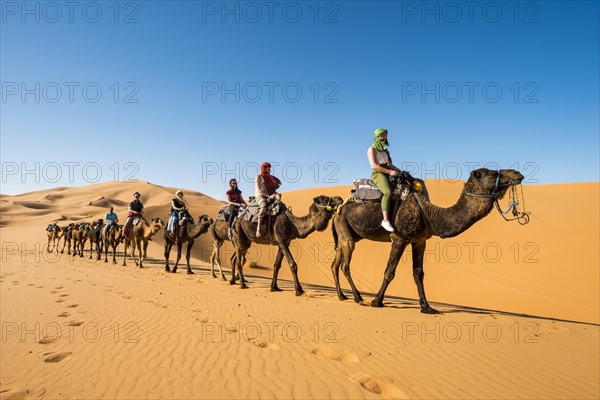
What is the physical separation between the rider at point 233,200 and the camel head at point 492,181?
26.9 ft

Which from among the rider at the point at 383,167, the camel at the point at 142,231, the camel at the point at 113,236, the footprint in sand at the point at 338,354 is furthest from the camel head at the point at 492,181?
the camel at the point at 113,236

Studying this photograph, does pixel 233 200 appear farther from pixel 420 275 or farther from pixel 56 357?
pixel 56 357

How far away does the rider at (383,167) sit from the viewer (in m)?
7.88

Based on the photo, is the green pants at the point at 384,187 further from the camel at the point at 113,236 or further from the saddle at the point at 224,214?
the camel at the point at 113,236

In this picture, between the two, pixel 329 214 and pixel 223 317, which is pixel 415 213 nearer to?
pixel 329 214

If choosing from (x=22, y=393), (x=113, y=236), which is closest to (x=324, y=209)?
(x=22, y=393)

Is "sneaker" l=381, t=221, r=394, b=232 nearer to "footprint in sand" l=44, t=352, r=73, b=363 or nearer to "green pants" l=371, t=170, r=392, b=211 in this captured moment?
"green pants" l=371, t=170, r=392, b=211

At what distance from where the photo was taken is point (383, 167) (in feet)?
26.9

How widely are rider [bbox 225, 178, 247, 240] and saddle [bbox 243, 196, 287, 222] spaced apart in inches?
63.8

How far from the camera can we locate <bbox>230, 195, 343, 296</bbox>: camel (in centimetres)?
961

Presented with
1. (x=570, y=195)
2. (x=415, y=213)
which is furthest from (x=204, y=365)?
(x=570, y=195)

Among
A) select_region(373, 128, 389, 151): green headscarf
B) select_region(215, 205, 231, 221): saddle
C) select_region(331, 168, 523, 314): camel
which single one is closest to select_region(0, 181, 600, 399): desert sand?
select_region(331, 168, 523, 314): camel

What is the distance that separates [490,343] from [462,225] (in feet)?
7.43

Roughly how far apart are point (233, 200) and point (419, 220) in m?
7.82
